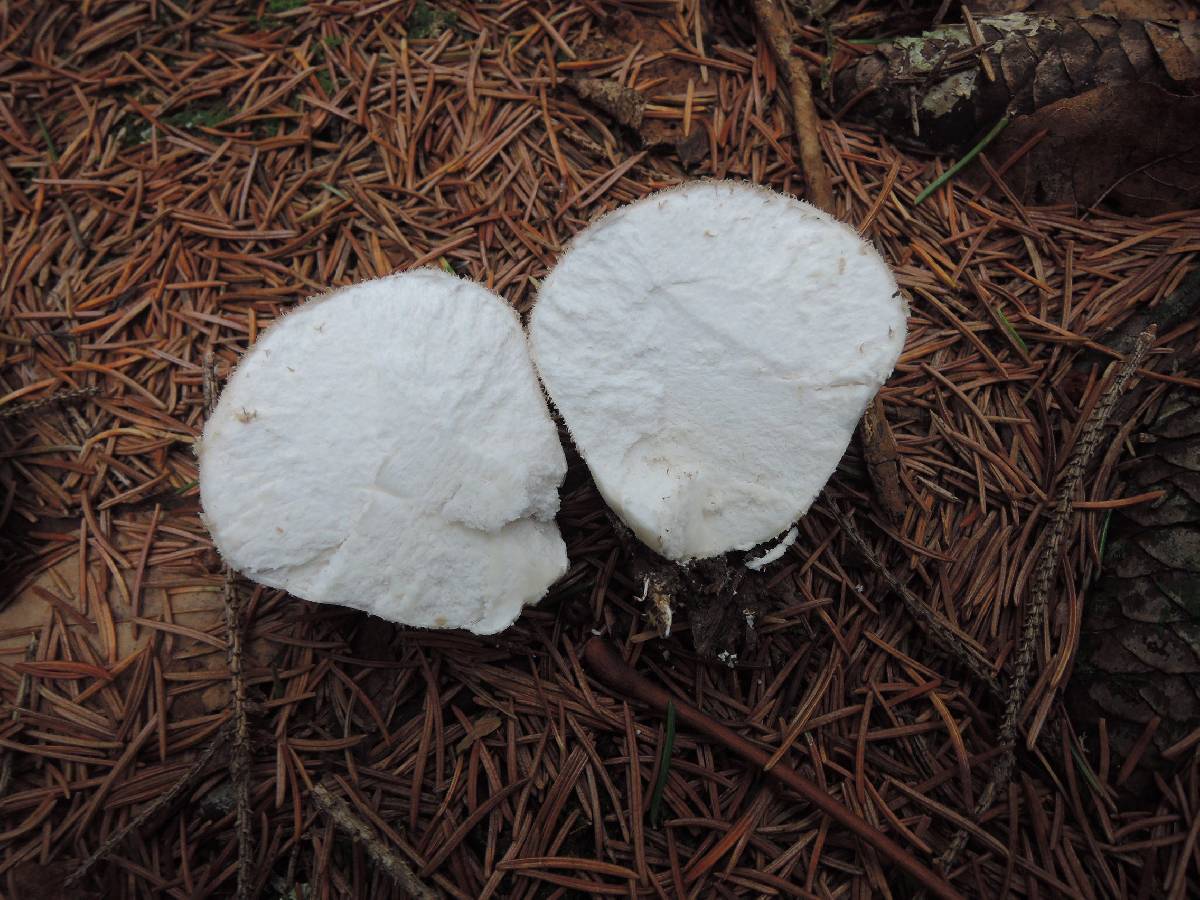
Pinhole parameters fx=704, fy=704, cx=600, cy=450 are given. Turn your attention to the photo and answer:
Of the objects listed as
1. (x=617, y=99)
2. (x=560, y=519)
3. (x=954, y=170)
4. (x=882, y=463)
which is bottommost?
(x=560, y=519)

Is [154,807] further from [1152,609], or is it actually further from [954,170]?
[954,170]

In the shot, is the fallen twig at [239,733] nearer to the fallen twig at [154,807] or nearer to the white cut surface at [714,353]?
the fallen twig at [154,807]

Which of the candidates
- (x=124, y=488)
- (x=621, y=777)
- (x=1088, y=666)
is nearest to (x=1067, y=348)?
(x=1088, y=666)

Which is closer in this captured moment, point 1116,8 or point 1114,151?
point 1114,151

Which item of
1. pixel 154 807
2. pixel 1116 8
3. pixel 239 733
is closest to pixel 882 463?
pixel 1116 8

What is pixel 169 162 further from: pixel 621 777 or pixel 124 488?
pixel 621 777

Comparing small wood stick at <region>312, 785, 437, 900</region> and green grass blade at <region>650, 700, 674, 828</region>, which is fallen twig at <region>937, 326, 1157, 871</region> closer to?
green grass blade at <region>650, 700, 674, 828</region>
